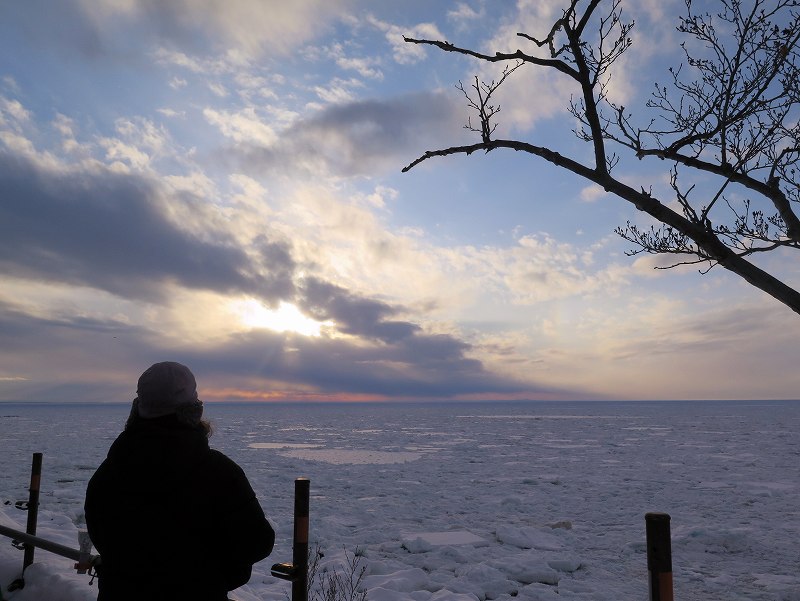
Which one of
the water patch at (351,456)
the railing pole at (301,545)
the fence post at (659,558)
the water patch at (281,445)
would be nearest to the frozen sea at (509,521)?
the water patch at (351,456)

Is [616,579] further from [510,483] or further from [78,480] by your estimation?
[78,480]

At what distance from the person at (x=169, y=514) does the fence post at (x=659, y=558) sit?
165cm

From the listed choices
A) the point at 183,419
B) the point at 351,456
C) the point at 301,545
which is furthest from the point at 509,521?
the point at 351,456

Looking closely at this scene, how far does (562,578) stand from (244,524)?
620 centimetres

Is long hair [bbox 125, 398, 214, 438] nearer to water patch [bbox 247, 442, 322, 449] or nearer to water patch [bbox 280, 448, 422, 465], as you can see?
water patch [bbox 280, 448, 422, 465]

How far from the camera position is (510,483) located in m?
14.1

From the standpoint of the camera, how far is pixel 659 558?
2494 millimetres

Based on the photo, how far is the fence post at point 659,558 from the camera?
2471 millimetres

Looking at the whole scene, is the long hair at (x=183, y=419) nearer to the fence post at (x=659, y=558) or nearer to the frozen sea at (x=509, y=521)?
the frozen sea at (x=509, y=521)

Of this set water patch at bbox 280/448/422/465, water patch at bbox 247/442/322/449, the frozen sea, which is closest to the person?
the frozen sea

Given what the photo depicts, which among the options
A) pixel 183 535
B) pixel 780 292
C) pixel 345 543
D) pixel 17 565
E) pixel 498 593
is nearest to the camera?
pixel 183 535

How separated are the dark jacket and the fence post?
1651mm

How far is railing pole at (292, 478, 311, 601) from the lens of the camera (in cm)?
352

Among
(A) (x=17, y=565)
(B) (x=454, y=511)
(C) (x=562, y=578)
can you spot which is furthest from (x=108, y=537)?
(B) (x=454, y=511)
